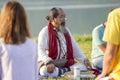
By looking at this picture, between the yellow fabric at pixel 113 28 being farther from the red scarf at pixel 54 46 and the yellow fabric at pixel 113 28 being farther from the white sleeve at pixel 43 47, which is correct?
the red scarf at pixel 54 46

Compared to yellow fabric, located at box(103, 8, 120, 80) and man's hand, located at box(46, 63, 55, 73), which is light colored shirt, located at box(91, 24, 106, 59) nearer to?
man's hand, located at box(46, 63, 55, 73)

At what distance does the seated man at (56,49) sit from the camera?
6.41m

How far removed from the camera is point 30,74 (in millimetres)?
3598

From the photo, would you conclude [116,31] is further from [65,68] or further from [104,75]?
[65,68]

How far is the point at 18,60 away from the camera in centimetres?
349

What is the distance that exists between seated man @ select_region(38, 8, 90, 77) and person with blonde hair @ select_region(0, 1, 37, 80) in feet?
9.06

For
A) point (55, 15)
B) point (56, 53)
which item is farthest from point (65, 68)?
point (55, 15)

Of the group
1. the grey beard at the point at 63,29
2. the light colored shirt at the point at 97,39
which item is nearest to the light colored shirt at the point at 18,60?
the light colored shirt at the point at 97,39

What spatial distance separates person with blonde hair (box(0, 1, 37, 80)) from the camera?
3.43m

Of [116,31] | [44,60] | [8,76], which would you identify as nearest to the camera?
[116,31]

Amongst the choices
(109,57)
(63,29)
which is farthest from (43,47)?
(109,57)

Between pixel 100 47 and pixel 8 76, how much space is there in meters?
3.05

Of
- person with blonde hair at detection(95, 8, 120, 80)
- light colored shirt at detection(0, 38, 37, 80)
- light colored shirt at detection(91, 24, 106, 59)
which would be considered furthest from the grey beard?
person with blonde hair at detection(95, 8, 120, 80)

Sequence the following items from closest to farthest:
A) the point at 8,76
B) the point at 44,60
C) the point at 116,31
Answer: the point at 116,31 < the point at 8,76 < the point at 44,60
